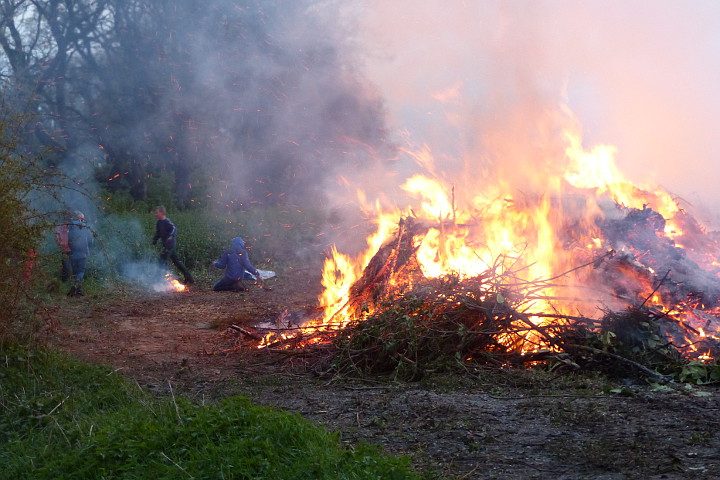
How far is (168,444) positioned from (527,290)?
4577mm

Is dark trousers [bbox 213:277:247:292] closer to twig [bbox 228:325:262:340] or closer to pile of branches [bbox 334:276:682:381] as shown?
twig [bbox 228:325:262:340]

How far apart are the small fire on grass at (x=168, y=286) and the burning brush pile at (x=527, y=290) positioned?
5.04 meters

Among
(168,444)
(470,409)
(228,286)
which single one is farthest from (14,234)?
(228,286)

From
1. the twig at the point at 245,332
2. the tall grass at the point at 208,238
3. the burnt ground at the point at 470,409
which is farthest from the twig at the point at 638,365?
the tall grass at the point at 208,238

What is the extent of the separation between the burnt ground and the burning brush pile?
17.0 inches

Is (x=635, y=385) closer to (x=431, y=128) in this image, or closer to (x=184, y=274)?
(x=431, y=128)

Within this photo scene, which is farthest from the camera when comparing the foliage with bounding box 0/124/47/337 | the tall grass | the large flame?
the tall grass

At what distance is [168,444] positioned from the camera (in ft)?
14.2

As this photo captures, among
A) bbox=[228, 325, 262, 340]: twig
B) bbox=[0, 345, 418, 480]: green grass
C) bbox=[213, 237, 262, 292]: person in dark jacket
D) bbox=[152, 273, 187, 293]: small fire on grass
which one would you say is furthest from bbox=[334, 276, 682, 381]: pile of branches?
bbox=[152, 273, 187, 293]: small fire on grass

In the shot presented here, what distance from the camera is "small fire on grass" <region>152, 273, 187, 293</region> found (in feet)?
44.8

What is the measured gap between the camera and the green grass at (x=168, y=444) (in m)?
3.98

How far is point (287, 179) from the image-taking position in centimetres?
1750

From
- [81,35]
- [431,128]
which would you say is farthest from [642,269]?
[81,35]

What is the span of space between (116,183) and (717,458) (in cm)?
1790
